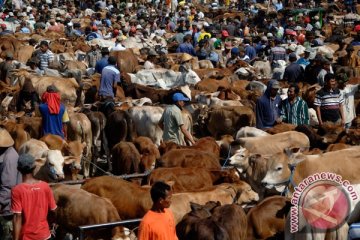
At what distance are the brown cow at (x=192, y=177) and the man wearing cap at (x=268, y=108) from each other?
3.02m

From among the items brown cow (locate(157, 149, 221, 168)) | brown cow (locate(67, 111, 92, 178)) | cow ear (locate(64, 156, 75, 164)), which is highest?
cow ear (locate(64, 156, 75, 164))

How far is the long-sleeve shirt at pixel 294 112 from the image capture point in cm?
1538

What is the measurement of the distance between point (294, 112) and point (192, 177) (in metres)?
4.19

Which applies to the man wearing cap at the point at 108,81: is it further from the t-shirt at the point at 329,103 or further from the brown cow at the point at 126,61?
the t-shirt at the point at 329,103

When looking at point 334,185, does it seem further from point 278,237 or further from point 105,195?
point 105,195

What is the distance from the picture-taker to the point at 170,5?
42000 mm

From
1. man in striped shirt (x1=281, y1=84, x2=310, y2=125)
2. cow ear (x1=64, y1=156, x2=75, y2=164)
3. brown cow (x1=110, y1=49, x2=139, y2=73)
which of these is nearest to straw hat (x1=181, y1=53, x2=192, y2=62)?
brown cow (x1=110, y1=49, x2=139, y2=73)

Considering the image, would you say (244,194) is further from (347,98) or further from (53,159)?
(347,98)

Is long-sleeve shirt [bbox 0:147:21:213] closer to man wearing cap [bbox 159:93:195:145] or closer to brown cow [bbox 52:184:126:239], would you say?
brown cow [bbox 52:184:126:239]

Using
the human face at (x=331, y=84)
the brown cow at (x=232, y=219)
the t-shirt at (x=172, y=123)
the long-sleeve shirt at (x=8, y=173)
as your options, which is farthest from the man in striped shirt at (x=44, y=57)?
the brown cow at (x=232, y=219)

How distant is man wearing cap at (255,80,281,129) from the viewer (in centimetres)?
1487

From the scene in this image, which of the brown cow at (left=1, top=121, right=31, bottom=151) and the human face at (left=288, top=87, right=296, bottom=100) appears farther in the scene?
the human face at (left=288, top=87, right=296, bottom=100)

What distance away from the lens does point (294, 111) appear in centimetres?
1539

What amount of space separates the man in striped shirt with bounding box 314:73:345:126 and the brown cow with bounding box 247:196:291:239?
519cm
